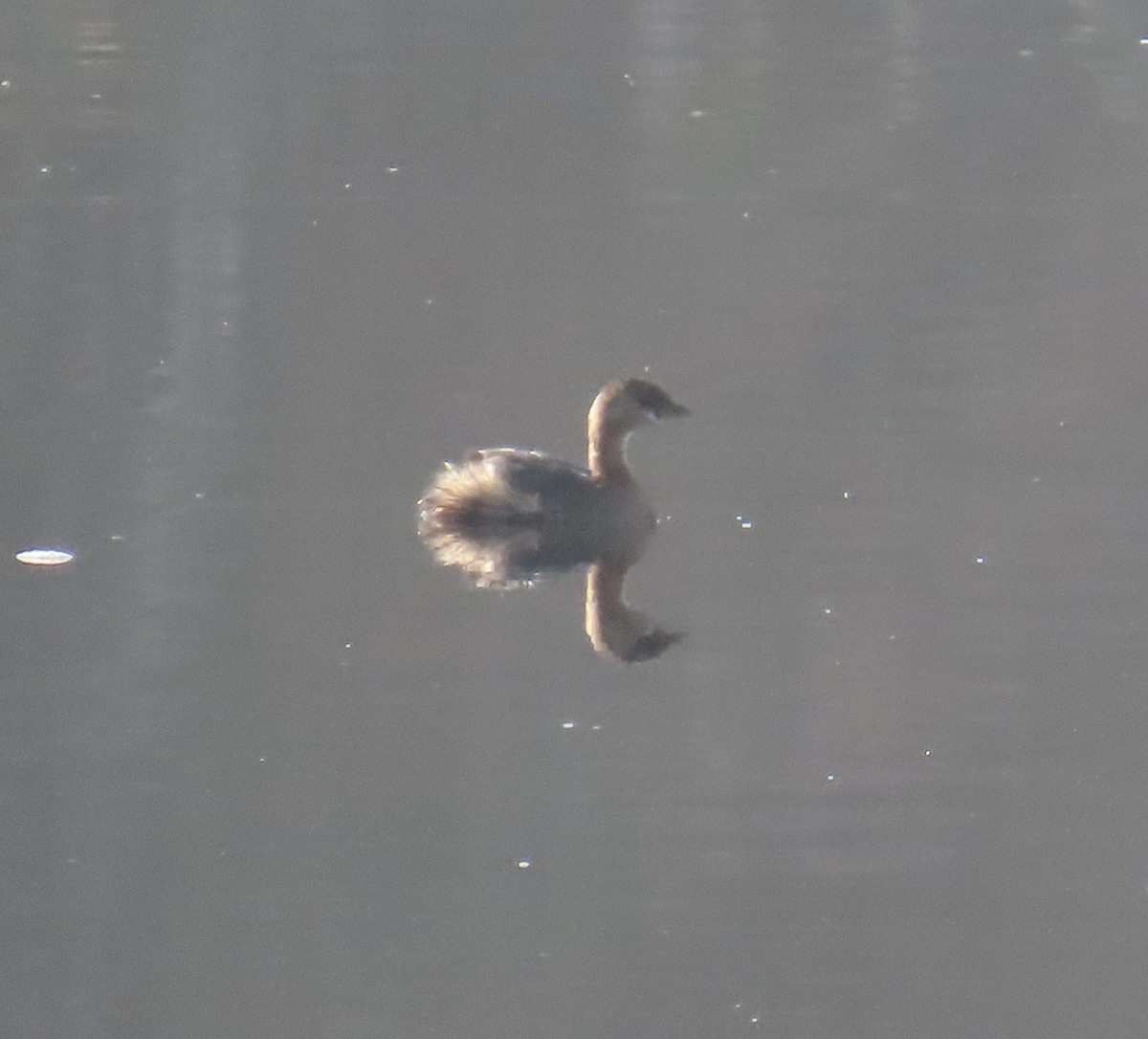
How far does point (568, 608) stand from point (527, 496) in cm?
88

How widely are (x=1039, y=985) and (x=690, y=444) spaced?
3.80 m

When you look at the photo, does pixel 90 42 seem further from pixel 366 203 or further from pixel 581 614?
pixel 581 614

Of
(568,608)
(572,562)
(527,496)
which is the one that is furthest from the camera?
A: (527,496)

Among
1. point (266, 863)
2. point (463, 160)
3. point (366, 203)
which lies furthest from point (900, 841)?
point (463, 160)

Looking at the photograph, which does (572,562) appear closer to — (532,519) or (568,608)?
(532,519)

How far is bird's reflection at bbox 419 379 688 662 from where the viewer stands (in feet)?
Result: 23.9

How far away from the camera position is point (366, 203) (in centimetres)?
1235

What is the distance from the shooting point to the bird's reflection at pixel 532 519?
7289 millimetres

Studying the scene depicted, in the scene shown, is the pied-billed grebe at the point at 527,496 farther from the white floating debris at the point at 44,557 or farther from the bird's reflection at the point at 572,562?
the white floating debris at the point at 44,557

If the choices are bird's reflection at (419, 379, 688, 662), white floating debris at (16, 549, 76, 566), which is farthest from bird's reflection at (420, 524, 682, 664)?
white floating debris at (16, 549, 76, 566)

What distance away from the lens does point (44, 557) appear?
22.5 ft

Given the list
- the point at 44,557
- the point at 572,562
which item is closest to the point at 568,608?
the point at 572,562

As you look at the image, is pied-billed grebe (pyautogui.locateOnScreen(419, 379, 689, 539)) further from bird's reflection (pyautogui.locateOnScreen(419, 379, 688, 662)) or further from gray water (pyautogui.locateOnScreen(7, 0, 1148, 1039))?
gray water (pyautogui.locateOnScreen(7, 0, 1148, 1039))

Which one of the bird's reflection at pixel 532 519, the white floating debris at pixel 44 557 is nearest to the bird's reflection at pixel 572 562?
the bird's reflection at pixel 532 519
